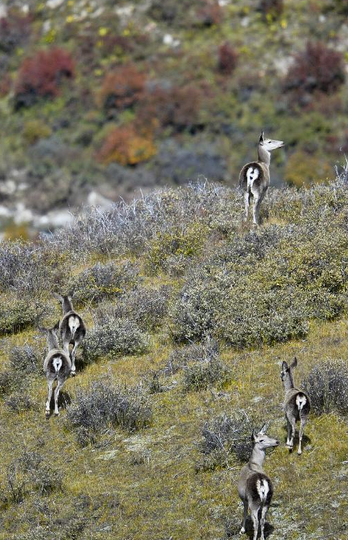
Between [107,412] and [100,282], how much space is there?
5.18 m

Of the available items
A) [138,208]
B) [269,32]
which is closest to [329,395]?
[138,208]

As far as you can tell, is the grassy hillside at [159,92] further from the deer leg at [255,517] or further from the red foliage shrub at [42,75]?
the deer leg at [255,517]

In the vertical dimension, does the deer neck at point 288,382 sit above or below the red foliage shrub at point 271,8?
above

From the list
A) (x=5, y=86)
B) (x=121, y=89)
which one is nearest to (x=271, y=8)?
(x=121, y=89)

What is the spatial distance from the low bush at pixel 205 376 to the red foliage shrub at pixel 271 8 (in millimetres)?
51696

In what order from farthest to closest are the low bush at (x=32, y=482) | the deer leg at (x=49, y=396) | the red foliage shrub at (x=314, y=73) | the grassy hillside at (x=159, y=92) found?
the red foliage shrub at (x=314, y=73) < the grassy hillside at (x=159, y=92) < the deer leg at (x=49, y=396) < the low bush at (x=32, y=482)

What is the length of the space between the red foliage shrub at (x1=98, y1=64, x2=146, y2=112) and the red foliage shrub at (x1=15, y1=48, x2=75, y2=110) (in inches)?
126

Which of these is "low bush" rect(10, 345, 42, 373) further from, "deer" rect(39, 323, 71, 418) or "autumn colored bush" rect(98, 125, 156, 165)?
"autumn colored bush" rect(98, 125, 156, 165)

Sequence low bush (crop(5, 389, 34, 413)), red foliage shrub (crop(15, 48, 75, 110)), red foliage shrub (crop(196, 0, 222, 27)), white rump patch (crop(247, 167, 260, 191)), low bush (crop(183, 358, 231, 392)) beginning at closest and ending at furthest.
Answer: low bush (crop(183, 358, 231, 392))
low bush (crop(5, 389, 34, 413))
white rump patch (crop(247, 167, 260, 191))
red foliage shrub (crop(15, 48, 75, 110))
red foliage shrub (crop(196, 0, 222, 27))

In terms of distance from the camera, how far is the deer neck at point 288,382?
1237 centimetres

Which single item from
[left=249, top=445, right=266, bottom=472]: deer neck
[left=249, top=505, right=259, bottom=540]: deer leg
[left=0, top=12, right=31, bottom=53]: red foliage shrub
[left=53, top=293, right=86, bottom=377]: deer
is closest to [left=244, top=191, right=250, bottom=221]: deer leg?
[left=53, top=293, right=86, bottom=377]: deer

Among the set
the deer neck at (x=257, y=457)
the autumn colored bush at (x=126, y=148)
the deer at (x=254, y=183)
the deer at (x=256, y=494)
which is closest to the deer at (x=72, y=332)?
the deer at (x=254, y=183)

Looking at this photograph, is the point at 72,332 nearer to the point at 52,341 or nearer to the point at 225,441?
the point at 52,341

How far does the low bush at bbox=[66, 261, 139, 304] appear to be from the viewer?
1794 centimetres
